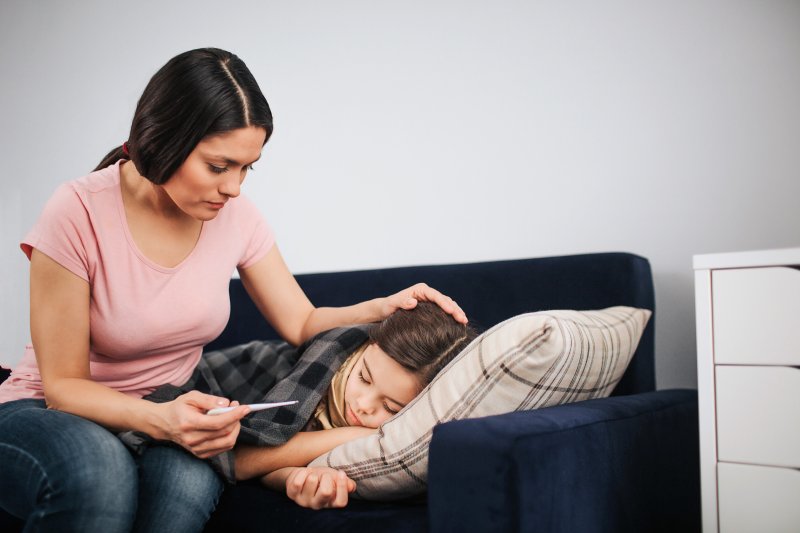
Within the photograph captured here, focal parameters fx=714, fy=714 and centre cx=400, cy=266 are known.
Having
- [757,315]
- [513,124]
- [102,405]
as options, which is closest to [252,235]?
[102,405]

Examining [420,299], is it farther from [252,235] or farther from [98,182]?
[98,182]

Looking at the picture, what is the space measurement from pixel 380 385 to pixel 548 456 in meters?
0.41

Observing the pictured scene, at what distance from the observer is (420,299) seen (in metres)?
1.35

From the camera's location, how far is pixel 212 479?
1197 millimetres

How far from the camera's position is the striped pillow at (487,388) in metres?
1.04

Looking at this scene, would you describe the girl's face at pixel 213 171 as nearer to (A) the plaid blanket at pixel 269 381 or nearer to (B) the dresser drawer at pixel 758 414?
(A) the plaid blanket at pixel 269 381

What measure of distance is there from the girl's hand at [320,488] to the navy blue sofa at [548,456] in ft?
0.06

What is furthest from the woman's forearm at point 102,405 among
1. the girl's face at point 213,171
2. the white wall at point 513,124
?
the white wall at point 513,124

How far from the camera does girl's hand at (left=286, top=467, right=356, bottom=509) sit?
3.61 ft

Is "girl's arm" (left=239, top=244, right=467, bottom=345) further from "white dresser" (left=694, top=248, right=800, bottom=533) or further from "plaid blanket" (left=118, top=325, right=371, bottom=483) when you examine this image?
"white dresser" (left=694, top=248, right=800, bottom=533)

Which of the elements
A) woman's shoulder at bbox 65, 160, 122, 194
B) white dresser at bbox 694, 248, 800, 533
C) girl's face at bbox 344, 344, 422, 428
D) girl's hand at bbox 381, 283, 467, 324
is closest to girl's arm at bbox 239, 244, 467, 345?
girl's hand at bbox 381, 283, 467, 324

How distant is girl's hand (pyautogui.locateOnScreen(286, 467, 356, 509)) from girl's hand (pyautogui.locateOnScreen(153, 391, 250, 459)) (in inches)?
4.8

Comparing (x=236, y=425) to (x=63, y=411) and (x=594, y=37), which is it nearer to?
(x=63, y=411)

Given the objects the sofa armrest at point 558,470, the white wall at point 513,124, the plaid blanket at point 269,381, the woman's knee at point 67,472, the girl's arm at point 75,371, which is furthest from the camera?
the white wall at point 513,124
